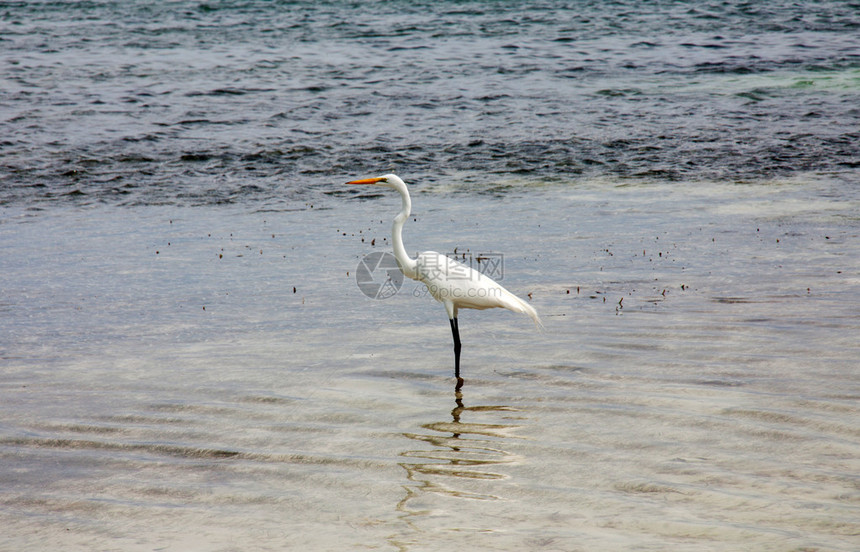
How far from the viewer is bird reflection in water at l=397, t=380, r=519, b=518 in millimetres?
5125

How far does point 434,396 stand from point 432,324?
1.74m

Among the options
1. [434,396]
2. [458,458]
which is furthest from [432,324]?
[458,458]

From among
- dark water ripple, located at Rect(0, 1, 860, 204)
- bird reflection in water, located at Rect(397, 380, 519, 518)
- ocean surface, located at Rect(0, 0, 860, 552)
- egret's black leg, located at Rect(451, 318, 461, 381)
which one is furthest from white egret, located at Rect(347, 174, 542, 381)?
dark water ripple, located at Rect(0, 1, 860, 204)

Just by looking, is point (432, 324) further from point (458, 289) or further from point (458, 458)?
point (458, 458)

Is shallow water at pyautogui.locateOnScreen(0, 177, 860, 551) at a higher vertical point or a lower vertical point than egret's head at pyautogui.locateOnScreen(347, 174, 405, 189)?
lower

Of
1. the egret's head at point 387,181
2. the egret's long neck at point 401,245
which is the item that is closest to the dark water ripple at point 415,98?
the egret's head at point 387,181

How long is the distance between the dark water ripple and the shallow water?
161 inches

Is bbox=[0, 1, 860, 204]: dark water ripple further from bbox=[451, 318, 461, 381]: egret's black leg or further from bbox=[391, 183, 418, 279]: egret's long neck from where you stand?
bbox=[451, 318, 461, 381]: egret's black leg

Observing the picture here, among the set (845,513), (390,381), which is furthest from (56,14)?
(845,513)

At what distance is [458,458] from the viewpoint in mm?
5555

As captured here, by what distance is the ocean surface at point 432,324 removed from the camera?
194 inches

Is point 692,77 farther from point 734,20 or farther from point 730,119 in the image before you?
point 734,20

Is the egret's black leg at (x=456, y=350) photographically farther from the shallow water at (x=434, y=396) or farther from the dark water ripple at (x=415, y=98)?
the dark water ripple at (x=415, y=98)

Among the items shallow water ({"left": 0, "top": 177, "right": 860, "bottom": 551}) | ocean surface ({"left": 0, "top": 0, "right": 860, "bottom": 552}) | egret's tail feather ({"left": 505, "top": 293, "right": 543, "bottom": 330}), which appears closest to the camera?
shallow water ({"left": 0, "top": 177, "right": 860, "bottom": 551})
